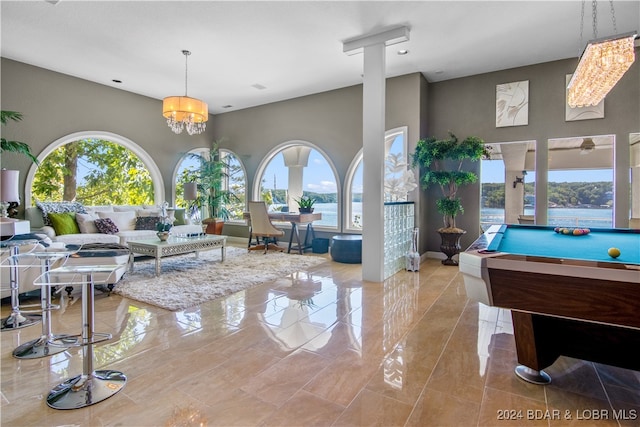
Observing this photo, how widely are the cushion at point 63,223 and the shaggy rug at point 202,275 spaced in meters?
1.09

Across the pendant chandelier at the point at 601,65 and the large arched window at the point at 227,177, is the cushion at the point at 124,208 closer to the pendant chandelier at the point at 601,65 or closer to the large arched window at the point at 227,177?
the large arched window at the point at 227,177

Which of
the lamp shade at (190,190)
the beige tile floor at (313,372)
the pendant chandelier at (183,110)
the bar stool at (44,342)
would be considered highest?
the pendant chandelier at (183,110)

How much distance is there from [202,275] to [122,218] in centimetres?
244

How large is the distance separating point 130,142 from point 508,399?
24.5ft

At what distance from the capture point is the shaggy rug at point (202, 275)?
3.65 metres

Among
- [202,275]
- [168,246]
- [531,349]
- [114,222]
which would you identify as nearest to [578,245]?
[531,349]

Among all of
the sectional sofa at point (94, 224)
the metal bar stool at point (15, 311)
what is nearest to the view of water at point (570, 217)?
the sectional sofa at point (94, 224)

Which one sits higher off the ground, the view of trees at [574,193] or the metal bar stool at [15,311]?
the view of trees at [574,193]

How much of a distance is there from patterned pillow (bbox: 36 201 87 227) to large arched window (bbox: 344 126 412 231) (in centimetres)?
482

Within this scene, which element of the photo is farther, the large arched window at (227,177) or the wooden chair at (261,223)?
the large arched window at (227,177)

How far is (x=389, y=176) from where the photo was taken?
18.5 ft

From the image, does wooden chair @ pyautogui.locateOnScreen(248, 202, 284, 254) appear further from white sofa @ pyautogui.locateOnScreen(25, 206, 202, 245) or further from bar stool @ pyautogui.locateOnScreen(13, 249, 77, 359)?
bar stool @ pyautogui.locateOnScreen(13, 249, 77, 359)

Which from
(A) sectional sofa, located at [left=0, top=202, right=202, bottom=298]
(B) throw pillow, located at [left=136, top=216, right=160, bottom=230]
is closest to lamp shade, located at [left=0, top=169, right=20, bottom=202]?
(A) sectional sofa, located at [left=0, top=202, right=202, bottom=298]

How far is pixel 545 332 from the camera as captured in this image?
201cm
